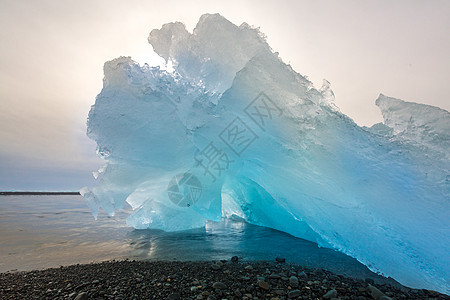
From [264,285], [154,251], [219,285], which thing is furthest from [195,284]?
[154,251]

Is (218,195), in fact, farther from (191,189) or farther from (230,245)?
(230,245)

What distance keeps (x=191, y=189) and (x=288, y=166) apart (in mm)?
3142

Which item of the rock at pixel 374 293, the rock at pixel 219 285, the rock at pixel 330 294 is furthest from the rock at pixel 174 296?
the rock at pixel 374 293

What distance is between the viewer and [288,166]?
18.7 feet

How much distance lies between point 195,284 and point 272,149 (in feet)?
12.3

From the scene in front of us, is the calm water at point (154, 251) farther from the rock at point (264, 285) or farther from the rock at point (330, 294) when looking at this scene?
the rock at point (264, 285)

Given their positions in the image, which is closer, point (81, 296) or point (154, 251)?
point (81, 296)

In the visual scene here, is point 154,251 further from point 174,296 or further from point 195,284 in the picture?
point 174,296

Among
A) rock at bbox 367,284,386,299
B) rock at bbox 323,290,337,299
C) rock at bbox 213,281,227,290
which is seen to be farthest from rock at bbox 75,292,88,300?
rock at bbox 367,284,386,299

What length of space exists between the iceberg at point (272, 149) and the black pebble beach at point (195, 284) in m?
1.23

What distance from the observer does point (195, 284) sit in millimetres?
2959

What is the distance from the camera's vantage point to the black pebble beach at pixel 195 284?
8.91ft

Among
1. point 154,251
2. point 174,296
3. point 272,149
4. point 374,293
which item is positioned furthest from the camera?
point 272,149

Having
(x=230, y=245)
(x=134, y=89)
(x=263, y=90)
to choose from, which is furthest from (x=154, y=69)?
(x=230, y=245)
